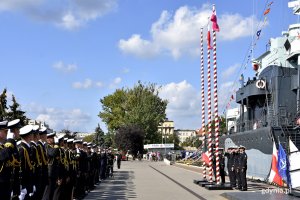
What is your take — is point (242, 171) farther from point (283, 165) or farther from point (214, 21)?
point (214, 21)

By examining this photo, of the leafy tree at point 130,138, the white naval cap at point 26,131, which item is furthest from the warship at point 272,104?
the leafy tree at point 130,138

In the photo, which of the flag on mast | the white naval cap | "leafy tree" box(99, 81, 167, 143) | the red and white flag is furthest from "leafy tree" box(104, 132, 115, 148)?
the white naval cap

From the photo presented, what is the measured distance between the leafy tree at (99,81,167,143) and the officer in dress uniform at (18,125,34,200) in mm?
71107

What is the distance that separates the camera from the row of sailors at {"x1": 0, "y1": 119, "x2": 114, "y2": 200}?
6.86m

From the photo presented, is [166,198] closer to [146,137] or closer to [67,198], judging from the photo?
[67,198]

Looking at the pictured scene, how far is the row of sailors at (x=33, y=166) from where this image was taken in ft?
22.5

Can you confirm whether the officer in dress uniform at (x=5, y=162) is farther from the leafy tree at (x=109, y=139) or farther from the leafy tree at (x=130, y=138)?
the leafy tree at (x=109, y=139)

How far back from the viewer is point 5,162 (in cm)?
682

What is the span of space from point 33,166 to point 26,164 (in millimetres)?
370

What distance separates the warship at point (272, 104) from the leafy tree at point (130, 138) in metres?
44.8

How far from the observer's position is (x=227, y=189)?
1830cm

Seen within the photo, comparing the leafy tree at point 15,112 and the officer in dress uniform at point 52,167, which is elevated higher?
the leafy tree at point 15,112

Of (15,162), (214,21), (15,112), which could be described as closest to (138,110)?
(15,112)

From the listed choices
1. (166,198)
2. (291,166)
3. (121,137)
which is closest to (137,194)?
(166,198)
